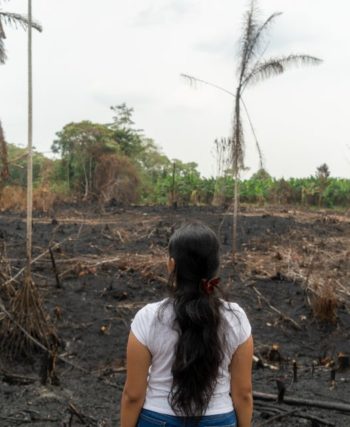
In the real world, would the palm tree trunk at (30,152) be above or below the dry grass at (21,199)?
above

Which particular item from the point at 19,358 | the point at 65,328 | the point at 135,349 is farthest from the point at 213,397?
the point at 65,328


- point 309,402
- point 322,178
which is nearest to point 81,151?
point 322,178

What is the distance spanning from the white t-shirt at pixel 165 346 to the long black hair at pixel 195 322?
0.09 ft

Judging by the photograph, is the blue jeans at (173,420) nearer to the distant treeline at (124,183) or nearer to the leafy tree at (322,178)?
the distant treeline at (124,183)

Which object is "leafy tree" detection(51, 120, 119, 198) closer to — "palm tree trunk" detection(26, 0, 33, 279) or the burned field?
the burned field

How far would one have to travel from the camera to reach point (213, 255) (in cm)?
276

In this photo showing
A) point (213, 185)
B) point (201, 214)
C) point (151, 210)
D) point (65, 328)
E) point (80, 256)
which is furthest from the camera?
point (213, 185)

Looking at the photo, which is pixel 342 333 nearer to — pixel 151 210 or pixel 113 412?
pixel 113 412

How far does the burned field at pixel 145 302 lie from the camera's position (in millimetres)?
6145

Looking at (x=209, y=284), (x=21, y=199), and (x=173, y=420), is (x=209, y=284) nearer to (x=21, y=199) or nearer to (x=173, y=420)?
(x=173, y=420)

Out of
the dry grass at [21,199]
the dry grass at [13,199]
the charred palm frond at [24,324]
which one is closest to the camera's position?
the charred palm frond at [24,324]

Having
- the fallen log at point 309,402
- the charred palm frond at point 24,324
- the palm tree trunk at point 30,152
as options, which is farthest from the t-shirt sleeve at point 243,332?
the palm tree trunk at point 30,152

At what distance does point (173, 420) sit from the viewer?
272 cm

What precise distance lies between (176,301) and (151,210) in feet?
54.8
